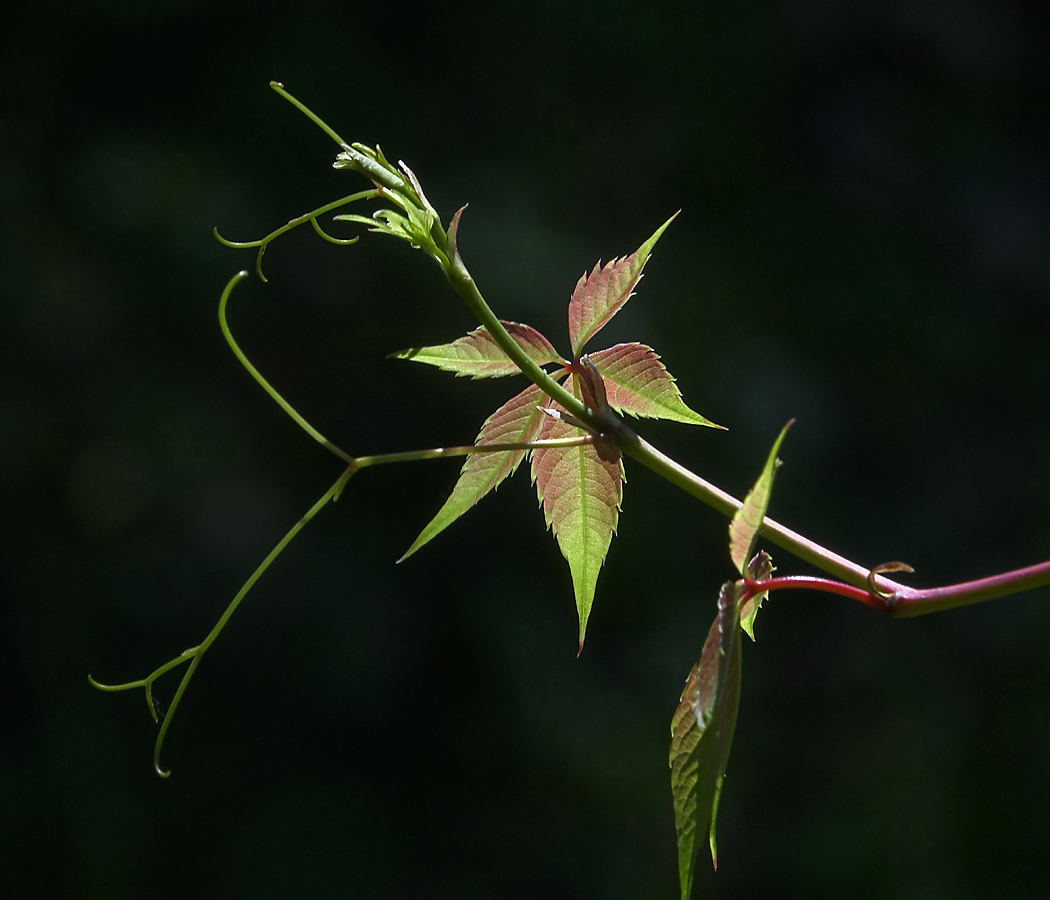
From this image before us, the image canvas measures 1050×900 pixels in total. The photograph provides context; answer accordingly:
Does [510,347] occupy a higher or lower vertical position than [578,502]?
higher

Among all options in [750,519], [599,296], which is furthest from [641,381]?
[750,519]

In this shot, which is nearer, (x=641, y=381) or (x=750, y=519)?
(x=750, y=519)

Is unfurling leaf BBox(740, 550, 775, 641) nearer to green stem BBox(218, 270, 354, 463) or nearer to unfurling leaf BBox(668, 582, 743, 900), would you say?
unfurling leaf BBox(668, 582, 743, 900)

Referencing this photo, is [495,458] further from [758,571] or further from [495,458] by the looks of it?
[758,571]

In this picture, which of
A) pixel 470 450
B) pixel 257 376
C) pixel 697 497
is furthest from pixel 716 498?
pixel 257 376

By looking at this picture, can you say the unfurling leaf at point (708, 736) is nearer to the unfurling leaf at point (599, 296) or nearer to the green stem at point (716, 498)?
the green stem at point (716, 498)

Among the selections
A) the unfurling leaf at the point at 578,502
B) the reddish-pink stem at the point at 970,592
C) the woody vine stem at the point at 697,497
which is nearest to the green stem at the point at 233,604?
the woody vine stem at the point at 697,497

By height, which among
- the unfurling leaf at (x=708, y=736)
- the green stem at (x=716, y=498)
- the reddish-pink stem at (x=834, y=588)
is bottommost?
the unfurling leaf at (x=708, y=736)
